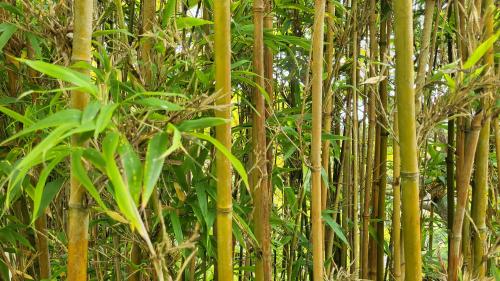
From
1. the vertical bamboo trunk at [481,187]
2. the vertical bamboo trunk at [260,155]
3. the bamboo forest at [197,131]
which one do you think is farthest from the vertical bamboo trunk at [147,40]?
the vertical bamboo trunk at [481,187]

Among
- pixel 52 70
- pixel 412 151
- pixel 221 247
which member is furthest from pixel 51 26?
pixel 412 151

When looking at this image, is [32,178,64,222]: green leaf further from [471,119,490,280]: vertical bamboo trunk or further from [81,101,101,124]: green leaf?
[471,119,490,280]: vertical bamboo trunk

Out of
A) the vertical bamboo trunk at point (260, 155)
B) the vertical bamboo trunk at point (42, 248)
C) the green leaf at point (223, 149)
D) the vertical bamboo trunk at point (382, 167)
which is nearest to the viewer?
the green leaf at point (223, 149)

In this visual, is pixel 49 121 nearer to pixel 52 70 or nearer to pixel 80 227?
pixel 52 70

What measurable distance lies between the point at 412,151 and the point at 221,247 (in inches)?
13.5

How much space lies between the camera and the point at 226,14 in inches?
32.4

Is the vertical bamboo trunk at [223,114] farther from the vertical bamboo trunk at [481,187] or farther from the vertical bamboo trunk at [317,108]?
the vertical bamboo trunk at [481,187]

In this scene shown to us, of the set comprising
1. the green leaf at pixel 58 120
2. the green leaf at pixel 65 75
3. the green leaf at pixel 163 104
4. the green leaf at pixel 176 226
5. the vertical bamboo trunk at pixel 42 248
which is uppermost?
the green leaf at pixel 65 75

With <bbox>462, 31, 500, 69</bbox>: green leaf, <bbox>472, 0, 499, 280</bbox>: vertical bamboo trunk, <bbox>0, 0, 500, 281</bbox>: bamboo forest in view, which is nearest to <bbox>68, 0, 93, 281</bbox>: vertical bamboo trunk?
<bbox>0, 0, 500, 281</bbox>: bamboo forest

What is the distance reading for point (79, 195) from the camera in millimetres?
726

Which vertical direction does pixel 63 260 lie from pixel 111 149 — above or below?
below

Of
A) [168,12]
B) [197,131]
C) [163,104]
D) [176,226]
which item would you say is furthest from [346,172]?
[163,104]

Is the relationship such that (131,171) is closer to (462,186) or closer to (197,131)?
(197,131)

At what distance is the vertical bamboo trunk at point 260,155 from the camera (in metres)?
1.04
